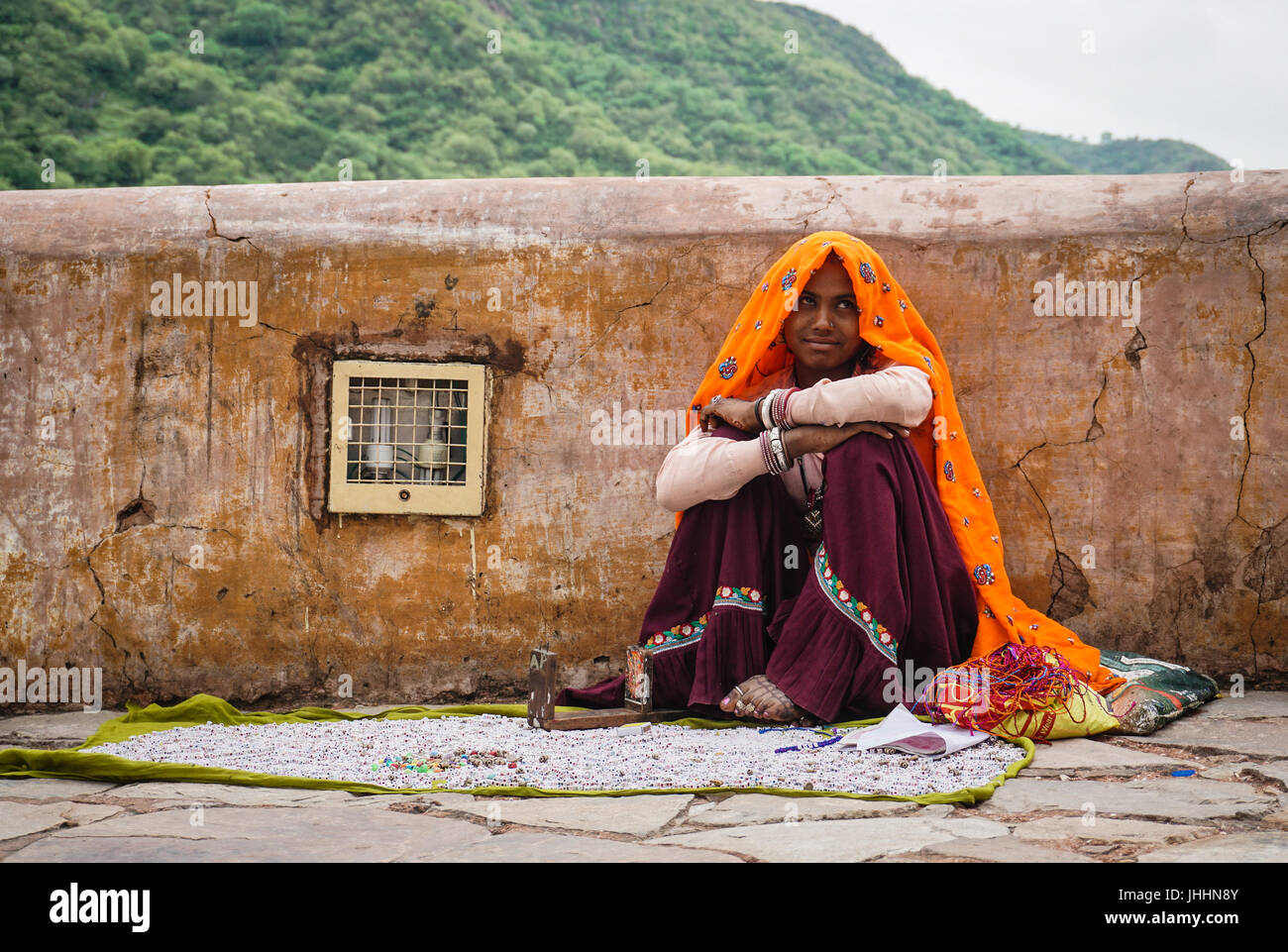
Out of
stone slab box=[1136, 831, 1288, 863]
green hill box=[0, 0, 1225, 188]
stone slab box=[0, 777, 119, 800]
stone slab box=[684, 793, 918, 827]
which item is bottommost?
stone slab box=[0, 777, 119, 800]

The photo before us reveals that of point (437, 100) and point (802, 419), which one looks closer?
point (802, 419)

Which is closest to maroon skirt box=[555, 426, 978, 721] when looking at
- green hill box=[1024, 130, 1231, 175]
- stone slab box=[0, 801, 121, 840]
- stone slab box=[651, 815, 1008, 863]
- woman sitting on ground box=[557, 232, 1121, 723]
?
woman sitting on ground box=[557, 232, 1121, 723]

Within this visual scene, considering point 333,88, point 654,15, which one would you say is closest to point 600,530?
point 333,88

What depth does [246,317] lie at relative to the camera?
3.92 meters

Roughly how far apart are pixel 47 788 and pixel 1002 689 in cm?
229

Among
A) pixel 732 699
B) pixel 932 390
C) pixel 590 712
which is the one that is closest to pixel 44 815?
pixel 590 712

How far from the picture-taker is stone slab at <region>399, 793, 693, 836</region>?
2146 millimetres

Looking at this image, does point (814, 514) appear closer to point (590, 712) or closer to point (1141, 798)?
point (590, 712)

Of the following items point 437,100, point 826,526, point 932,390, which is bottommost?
point 826,526

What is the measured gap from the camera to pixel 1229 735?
3012mm

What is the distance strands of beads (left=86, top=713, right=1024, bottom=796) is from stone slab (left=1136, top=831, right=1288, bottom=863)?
544mm

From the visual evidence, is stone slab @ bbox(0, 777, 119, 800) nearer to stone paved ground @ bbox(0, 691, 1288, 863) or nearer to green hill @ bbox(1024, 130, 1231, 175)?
stone paved ground @ bbox(0, 691, 1288, 863)

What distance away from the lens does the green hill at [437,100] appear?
20328 mm

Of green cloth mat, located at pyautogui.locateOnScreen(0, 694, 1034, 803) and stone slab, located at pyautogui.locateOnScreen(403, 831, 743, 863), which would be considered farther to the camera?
green cloth mat, located at pyautogui.locateOnScreen(0, 694, 1034, 803)
